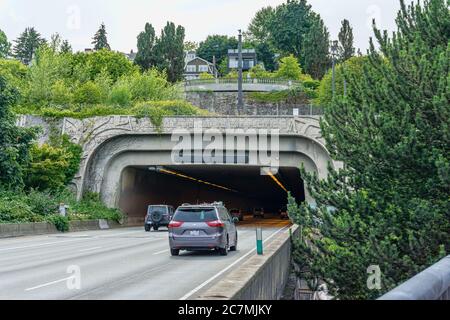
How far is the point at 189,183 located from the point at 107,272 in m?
55.7

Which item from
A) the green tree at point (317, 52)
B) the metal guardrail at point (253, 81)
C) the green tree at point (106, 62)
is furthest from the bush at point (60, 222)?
the green tree at point (317, 52)

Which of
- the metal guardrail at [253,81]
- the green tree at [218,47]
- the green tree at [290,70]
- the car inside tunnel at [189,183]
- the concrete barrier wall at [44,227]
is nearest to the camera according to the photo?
the concrete barrier wall at [44,227]

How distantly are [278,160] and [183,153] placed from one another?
7.07m

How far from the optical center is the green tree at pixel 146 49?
106438 mm

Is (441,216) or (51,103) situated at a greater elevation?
(51,103)

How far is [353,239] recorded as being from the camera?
801 inches

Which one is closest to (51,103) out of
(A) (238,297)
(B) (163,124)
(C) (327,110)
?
(B) (163,124)

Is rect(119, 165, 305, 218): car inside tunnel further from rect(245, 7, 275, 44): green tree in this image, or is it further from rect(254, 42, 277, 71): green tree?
rect(245, 7, 275, 44): green tree

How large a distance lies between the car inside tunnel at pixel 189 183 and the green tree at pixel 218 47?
3493 inches

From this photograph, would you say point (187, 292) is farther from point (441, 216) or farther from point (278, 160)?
point (278, 160)

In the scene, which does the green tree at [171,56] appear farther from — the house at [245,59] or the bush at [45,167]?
the bush at [45,167]

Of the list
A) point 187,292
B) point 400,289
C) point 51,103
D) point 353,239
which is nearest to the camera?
point 400,289

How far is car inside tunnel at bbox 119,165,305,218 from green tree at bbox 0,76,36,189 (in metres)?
12.2

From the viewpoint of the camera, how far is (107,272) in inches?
657
